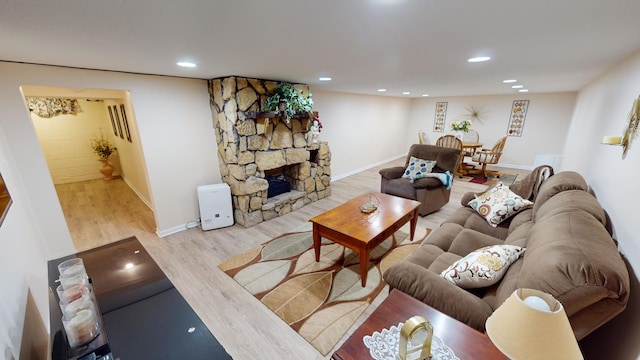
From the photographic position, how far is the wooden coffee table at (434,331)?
39.9 inches

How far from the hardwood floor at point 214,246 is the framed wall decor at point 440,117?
2829mm

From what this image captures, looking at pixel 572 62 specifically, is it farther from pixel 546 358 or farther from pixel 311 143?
pixel 311 143

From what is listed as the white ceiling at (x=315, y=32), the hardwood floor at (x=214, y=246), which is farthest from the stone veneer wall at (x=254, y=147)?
the white ceiling at (x=315, y=32)

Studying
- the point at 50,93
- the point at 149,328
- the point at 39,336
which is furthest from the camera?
the point at 50,93

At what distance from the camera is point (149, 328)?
1.06 meters

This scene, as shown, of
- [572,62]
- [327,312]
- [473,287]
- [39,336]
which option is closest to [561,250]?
[473,287]

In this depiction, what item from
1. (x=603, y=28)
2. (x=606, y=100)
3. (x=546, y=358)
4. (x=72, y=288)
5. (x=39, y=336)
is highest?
(x=603, y=28)

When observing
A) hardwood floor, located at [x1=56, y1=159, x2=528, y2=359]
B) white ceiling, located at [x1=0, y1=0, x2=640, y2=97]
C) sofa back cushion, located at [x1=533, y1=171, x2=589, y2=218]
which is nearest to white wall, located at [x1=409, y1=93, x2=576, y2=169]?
hardwood floor, located at [x1=56, y1=159, x2=528, y2=359]

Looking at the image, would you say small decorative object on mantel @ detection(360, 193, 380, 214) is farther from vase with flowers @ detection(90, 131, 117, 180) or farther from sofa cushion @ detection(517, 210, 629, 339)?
vase with flowers @ detection(90, 131, 117, 180)

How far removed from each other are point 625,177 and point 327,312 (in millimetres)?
2177

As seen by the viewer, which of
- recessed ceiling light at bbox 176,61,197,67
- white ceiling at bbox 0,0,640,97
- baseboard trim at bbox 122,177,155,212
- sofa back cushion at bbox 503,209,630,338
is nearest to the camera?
sofa back cushion at bbox 503,209,630,338

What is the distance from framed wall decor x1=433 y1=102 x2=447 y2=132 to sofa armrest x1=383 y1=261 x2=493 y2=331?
7012mm

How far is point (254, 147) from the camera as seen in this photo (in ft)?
11.1

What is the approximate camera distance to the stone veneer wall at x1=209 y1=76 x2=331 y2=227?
312 centimetres
